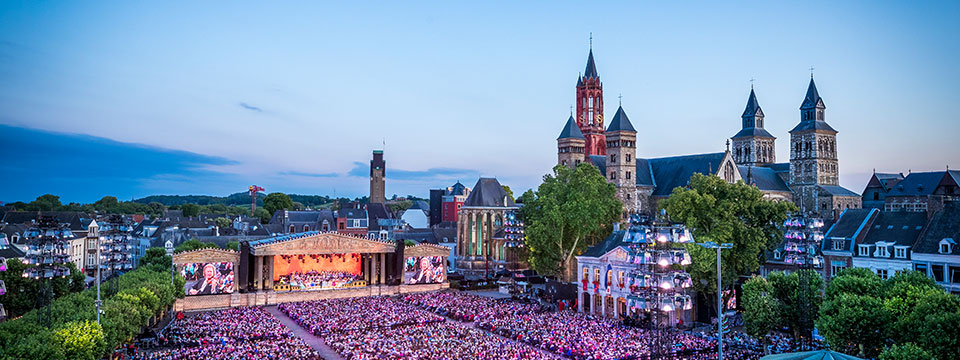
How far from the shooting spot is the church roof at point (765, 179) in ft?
263

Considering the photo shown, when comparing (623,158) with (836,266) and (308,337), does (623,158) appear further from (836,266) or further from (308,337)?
(308,337)

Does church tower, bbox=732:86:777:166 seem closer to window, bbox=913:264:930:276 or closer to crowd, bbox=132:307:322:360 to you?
window, bbox=913:264:930:276

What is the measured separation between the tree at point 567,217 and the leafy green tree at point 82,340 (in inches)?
1465

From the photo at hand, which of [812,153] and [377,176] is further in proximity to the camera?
[377,176]

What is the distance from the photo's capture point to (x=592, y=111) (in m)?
102

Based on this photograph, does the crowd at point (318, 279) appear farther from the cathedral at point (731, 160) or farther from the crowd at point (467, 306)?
the cathedral at point (731, 160)

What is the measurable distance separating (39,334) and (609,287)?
33.6 m

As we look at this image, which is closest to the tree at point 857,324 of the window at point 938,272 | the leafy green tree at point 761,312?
the leafy green tree at point 761,312

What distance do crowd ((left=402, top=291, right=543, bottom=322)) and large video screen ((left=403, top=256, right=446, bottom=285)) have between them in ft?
22.0

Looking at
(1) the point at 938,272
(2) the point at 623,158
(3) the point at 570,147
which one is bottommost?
(1) the point at 938,272

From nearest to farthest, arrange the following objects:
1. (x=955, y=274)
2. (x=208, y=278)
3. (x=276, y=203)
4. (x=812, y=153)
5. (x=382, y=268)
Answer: (x=955, y=274), (x=208, y=278), (x=382, y=268), (x=812, y=153), (x=276, y=203)

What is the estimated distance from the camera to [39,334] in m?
23.8

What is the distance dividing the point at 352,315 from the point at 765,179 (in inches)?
2354

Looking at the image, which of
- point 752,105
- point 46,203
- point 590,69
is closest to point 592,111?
point 590,69
